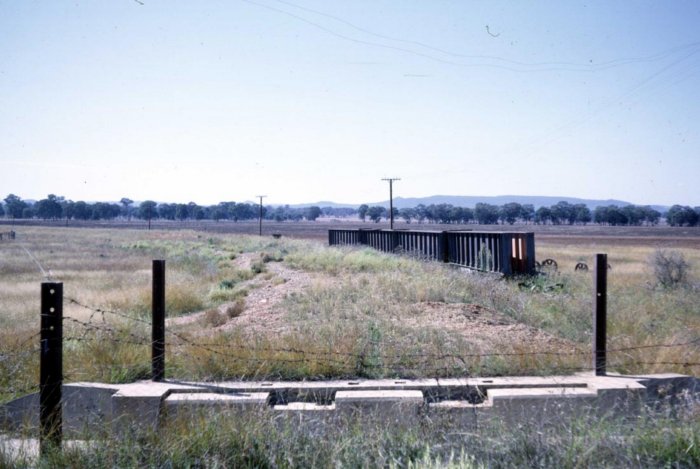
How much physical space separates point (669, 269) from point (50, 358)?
19.7m

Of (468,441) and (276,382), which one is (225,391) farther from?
(468,441)

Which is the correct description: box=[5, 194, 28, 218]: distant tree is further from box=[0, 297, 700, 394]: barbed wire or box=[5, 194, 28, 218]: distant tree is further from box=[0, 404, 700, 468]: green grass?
box=[0, 404, 700, 468]: green grass

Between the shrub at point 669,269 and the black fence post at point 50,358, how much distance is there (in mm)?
18774

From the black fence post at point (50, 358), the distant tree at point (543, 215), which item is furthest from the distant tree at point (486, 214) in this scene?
the black fence post at point (50, 358)

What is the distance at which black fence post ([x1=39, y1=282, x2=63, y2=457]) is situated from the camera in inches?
205

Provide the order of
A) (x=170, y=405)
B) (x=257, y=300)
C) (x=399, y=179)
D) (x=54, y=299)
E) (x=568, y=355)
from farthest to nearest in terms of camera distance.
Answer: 1. (x=399, y=179)
2. (x=257, y=300)
3. (x=568, y=355)
4. (x=170, y=405)
5. (x=54, y=299)

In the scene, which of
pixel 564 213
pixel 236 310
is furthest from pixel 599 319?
pixel 564 213

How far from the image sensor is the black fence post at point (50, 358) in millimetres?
5214

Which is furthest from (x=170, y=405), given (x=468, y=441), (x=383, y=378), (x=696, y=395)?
(x=696, y=395)

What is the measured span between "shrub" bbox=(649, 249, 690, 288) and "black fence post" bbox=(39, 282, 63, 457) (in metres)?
18.8

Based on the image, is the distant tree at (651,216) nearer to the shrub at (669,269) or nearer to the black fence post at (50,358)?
the shrub at (669,269)

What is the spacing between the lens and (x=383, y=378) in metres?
7.02

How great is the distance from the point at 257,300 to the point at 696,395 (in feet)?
38.8

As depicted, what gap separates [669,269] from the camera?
784 inches
